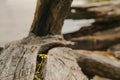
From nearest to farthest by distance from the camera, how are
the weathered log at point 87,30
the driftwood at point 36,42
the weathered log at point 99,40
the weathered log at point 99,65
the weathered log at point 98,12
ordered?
the driftwood at point 36,42
the weathered log at point 99,65
the weathered log at point 98,12
the weathered log at point 99,40
the weathered log at point 87,30

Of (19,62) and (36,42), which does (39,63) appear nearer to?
(19,62)

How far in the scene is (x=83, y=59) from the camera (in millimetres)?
4789

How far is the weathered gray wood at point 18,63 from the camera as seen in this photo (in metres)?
1.81

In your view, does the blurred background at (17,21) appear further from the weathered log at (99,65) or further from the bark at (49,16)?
the bark at (49,16)

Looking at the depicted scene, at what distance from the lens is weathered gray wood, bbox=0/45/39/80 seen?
1.81 meters

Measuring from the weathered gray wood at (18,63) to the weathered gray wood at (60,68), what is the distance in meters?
0.10

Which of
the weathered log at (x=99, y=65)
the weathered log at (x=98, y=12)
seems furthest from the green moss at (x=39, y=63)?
the weathered log at (x=98, y=12)

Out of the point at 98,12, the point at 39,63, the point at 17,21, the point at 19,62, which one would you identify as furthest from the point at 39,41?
the point at 17,21

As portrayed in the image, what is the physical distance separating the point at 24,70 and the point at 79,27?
6223mm

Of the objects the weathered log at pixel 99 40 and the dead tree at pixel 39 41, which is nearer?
the dead tree at pixel 39 41

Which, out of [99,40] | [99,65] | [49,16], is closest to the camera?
[49,16]

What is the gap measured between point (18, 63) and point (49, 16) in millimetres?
1072

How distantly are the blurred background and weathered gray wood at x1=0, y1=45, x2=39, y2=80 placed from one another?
5.44 m

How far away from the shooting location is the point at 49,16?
2.99 metres
